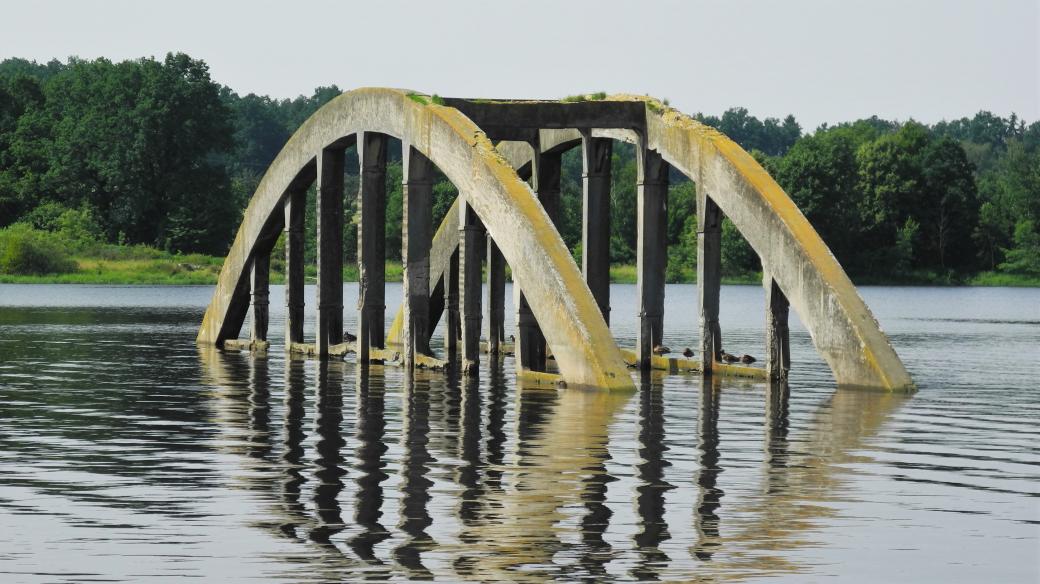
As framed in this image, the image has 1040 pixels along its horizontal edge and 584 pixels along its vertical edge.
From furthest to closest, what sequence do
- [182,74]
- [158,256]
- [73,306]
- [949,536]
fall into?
[182,74] → [158,256] → [73,306] → [949,536]

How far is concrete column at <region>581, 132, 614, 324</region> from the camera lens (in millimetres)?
34281

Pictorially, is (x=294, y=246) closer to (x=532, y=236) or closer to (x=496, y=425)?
(x=532, y=236)

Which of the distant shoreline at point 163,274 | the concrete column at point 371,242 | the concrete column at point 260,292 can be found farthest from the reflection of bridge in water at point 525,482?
the distant shoreline at point 163,274

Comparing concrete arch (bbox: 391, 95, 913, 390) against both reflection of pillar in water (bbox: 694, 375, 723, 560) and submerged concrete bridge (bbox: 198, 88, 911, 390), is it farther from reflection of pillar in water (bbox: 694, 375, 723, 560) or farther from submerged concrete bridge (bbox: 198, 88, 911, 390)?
reflection of pillar in water (bbox: 694, 375, 723, 560)

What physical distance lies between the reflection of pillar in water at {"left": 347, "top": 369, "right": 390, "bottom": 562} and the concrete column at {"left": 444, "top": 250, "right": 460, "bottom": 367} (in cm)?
377

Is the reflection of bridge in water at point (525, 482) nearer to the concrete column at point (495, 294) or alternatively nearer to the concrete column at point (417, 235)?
the concrete column at point (417, 235)

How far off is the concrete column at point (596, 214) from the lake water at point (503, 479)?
2.57 meters

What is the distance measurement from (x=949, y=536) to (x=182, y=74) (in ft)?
367

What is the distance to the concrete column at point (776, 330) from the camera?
29.4m

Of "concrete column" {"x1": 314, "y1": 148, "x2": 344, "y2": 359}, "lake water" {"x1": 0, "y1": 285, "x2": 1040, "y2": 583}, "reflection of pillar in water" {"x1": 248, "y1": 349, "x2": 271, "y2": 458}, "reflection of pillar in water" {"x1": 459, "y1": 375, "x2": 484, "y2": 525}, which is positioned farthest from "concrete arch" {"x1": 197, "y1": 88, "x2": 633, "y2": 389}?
"reflection of pillar in water" {"x1": 248, "y1": 349, "x2": 271, "y2": 458}

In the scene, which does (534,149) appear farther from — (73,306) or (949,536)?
(73,306)

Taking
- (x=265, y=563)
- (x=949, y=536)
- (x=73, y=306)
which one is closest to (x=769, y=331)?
(x=949, y=536)

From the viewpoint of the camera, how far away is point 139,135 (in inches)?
4678

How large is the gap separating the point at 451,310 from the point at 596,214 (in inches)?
142
